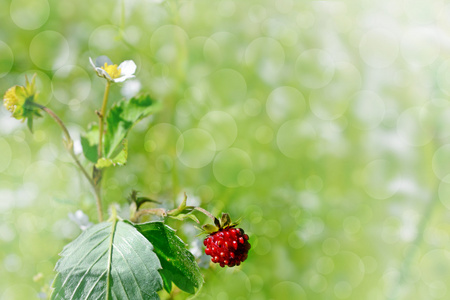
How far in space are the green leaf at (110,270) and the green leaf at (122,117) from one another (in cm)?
11

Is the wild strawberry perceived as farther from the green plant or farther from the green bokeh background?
the green bokeh background

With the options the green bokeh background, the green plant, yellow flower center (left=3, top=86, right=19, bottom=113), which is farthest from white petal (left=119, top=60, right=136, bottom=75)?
the green bokeh background

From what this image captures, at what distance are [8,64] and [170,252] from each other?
563 millimetres

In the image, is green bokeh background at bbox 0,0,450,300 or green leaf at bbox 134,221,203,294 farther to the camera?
green bokeh background at bbox 0,0,450,300

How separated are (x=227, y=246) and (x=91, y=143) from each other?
200mm

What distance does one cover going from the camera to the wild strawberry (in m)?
0.41

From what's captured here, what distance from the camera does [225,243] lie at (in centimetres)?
41

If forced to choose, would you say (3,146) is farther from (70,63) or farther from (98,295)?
(98,295)

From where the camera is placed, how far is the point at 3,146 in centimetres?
78

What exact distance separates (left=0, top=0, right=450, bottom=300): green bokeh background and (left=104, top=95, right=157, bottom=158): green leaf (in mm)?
181

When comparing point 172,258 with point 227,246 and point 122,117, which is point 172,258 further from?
point 122,117

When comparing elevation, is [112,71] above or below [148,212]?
above

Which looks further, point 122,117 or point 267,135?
point 267,135

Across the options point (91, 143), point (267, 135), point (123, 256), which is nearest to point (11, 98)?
point (91, 143)
